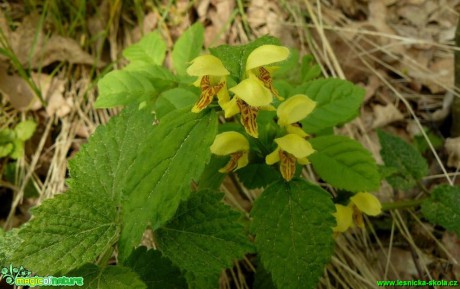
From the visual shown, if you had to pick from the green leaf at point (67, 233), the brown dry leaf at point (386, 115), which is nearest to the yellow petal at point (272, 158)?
the green leaf at point (67, 233)

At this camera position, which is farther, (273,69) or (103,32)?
(103,32)

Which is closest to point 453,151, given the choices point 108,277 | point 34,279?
point 108,277

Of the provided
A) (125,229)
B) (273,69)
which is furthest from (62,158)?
(273,69)

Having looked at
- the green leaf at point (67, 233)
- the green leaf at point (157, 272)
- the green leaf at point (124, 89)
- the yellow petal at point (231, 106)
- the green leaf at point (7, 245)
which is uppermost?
the yellow petal at point (231, 106)

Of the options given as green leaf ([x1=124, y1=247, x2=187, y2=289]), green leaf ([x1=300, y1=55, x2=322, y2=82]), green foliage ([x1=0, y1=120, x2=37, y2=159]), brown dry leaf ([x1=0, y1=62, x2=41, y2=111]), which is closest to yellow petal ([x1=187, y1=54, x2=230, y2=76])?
green leaf ([x1=124, y1=247, x2=187, y2=289])

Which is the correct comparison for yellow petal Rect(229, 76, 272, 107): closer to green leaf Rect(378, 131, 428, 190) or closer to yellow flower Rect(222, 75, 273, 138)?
yellow flower Rect(222, 75, 273, 138)

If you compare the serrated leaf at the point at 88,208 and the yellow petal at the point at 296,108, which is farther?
the yellow petal at the point at 296,108

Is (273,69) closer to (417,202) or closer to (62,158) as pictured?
(417,202)

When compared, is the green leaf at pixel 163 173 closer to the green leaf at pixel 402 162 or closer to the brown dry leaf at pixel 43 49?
the green leaf at pixel 402 162

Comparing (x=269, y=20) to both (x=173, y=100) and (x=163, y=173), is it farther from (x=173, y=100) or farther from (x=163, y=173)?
(x=163, y=173)
